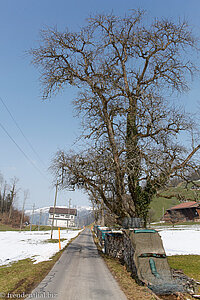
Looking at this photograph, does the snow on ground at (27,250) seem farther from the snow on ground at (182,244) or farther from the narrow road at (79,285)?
the snow on ground at (182,244)

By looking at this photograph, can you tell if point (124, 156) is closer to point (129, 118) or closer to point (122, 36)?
point (129, 118)

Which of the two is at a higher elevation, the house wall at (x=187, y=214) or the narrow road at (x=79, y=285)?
the house wall at (x=187, y=214)

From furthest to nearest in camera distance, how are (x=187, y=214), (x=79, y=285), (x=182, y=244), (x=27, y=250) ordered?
1. (x=187, y=214)
2. (x=182, y=244)
3. (x=27, y=250)
4. (x=79, y=285)

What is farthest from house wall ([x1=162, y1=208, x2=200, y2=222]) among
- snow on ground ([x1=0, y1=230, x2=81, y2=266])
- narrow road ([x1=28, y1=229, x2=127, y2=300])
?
narrow road ([x1=28, y1=229, x2=127, y2=300])

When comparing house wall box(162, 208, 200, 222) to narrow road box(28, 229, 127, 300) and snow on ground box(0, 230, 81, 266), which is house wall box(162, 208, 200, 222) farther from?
narrow road box(28, 229, 127, 300)

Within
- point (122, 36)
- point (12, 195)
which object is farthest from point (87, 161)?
point (12, 195)

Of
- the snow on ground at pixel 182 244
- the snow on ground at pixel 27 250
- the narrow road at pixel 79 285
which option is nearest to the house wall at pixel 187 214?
the snow on ground at pixel 182 244

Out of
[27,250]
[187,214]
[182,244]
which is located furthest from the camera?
[187,214]

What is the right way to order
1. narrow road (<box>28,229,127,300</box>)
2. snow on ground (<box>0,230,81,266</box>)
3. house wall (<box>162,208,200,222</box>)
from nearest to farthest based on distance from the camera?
1. narrow road (<box>28,229,127,300</box>)
2. snow on ground (<box>0,230,81,266</box>)
3. house wall (<box>162,208,200,222</box>)

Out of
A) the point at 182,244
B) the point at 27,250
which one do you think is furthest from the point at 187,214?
the point at 27,250

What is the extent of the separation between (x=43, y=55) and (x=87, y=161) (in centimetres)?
611

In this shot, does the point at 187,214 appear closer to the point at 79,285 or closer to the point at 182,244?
the point at 182,244

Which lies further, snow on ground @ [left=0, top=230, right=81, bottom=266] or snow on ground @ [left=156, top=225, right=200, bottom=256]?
snow on ground @ [left=156, top=225, right=200, bottom=256]

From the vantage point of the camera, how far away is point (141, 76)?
13.3m
